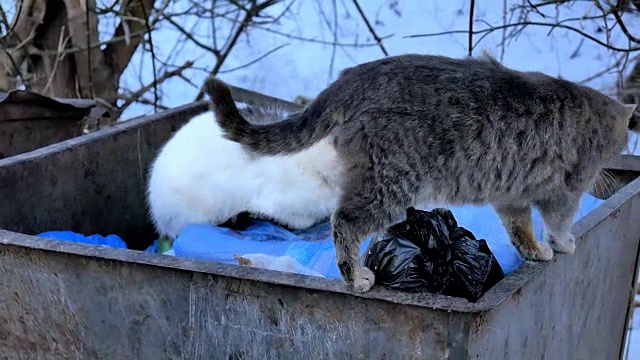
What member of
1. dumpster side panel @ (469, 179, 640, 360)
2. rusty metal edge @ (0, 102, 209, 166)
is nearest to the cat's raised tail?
dumpster side panel @ (469, 179, 640, 360)

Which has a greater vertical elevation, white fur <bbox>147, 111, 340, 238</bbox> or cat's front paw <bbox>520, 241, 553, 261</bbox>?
white fur <bbox>147, 111, 340, 238</bbox>

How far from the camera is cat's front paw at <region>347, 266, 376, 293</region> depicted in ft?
5.97

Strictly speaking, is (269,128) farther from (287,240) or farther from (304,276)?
(287,240)

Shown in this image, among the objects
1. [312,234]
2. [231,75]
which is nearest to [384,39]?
[231,75]

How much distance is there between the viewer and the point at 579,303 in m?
2.43

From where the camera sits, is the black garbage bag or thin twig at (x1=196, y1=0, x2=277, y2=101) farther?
thin twig at (x1=196, y1=0, x2=277, y2=101)

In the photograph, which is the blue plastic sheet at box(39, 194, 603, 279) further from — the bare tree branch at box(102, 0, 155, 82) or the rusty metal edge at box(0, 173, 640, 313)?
the bare tree branch at box(102, 0, 155, 82)

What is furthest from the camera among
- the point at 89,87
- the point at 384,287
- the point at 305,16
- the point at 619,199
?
the point at 305,16

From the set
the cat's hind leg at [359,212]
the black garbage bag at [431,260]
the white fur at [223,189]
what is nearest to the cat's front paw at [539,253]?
the black garbage bag at [431,260]

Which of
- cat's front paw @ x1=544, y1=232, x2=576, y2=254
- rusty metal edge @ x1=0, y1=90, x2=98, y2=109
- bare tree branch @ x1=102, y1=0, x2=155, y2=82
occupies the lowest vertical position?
cat's front paw @ x1=544, y1=232, x2=576, y2=254

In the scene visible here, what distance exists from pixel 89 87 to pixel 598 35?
9.97ft

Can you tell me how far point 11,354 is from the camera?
7.41ft

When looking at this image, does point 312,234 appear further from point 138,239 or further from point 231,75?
point 231,75

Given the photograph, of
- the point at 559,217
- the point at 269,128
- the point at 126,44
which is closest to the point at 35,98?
the point at 269,128
